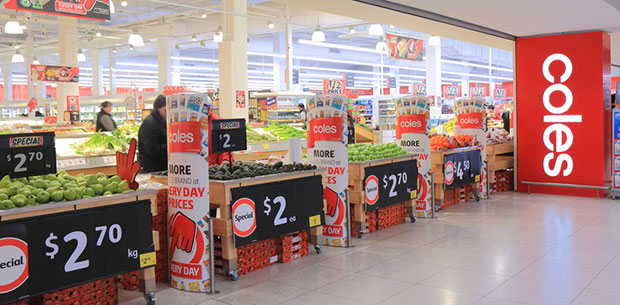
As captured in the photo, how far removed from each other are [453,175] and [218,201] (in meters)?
4.70

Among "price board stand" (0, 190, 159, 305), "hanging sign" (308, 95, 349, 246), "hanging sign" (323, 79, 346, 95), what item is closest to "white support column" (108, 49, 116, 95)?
"hanging sign" (323, 79, 346, 95)

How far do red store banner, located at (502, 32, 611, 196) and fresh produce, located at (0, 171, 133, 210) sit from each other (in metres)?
7.78

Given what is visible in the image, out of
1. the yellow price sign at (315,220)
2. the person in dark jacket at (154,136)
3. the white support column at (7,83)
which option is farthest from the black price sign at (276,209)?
the white support column at (7,83)

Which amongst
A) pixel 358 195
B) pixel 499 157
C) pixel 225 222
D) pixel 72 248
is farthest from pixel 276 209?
pixel 499 157

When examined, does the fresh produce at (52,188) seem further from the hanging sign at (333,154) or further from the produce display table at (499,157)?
the produce display table at (499,157)

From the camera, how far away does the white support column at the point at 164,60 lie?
2019 centimetres

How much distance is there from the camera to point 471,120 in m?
9.48

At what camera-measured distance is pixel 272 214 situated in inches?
206

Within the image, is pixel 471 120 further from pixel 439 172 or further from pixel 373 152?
pixel 373 152

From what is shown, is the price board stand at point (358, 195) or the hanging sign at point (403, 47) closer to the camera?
the price board stand at point (358, 195)

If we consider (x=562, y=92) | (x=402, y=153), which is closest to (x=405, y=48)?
(x=562, y=92)

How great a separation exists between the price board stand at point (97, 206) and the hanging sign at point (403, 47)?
39.3ft

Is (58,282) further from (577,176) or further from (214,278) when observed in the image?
(577,176)

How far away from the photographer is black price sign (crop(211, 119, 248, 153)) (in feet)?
16.1
